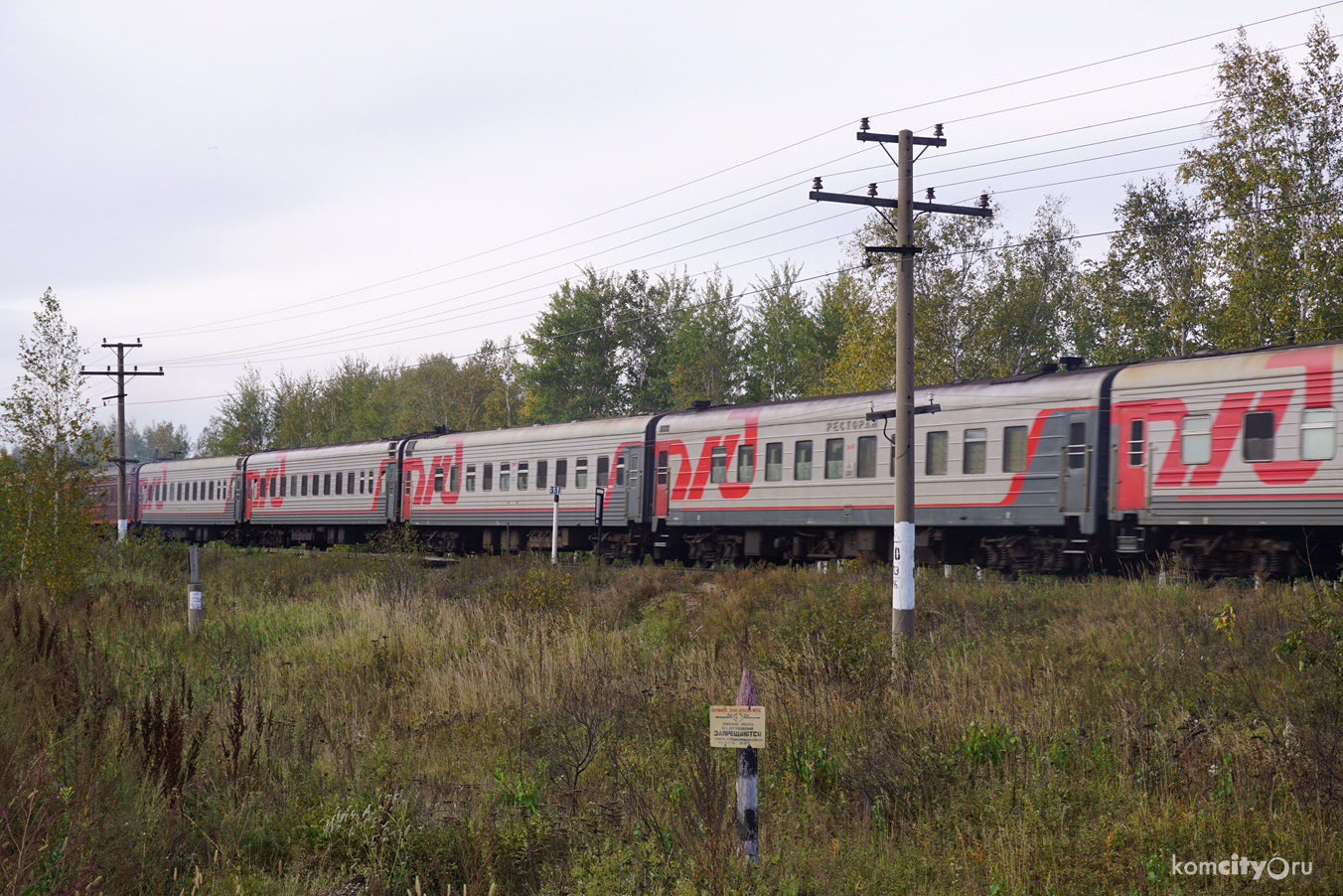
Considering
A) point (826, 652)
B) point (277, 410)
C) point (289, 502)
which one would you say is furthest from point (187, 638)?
point (277, 410)

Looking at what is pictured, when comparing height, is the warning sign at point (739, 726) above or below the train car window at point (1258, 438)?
below

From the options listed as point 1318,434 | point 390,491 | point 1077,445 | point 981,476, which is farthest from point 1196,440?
point 390,491

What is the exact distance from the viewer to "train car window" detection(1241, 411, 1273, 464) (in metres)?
15.6

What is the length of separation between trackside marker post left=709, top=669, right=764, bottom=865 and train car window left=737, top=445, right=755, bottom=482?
668 inches

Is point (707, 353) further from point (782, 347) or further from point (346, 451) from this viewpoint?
point (346, 451)

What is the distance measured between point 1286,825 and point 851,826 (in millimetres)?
2485

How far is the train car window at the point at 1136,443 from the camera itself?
55.8 feet

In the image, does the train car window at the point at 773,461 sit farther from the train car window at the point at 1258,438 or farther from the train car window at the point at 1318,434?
the train car window at the point at 1318,434

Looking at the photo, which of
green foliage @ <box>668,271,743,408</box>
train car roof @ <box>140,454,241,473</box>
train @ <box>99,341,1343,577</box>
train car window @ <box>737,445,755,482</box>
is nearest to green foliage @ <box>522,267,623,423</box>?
green foliage @ <box>668,271,743,408</box>

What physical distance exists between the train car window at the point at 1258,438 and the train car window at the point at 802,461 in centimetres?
798

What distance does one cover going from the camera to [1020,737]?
27.6 feet

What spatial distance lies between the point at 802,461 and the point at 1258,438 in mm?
8393

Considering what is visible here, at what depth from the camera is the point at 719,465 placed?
936 inches

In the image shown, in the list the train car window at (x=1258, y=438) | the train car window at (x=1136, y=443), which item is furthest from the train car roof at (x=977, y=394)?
the train car window at (x=1258, y=438)
